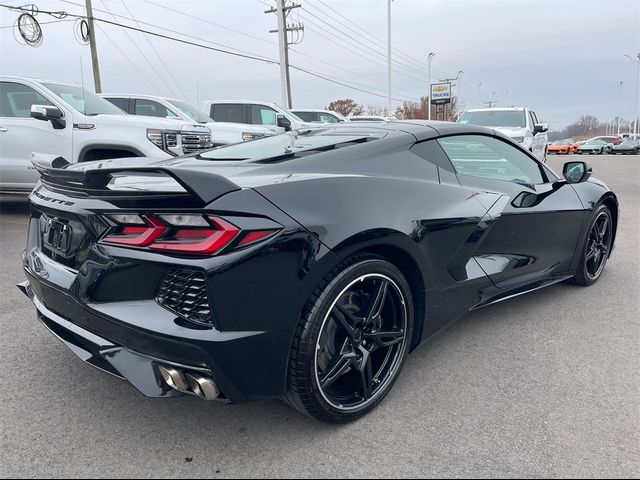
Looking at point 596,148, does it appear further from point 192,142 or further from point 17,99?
point 17,99

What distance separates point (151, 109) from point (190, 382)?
29.7 feet

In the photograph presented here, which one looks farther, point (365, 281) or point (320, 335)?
point (365, 281)

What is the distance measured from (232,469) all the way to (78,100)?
6.15 metres

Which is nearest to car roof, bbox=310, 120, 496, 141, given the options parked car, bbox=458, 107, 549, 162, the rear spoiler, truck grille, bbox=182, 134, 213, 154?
the rear spoiler

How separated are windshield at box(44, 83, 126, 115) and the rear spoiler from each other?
4.62 metres

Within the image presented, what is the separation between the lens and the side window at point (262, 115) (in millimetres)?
11414

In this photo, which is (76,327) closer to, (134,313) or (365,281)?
(134,313)

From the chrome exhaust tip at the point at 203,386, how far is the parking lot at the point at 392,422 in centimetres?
32

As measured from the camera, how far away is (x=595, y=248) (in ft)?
13.8

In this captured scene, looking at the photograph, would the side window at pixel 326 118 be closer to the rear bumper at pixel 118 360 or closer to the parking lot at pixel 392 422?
the parking lot at pixel 392 422

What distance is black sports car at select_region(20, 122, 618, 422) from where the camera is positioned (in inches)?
71.9

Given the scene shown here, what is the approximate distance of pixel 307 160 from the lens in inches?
93.1

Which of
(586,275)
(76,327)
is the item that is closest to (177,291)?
(76,327)

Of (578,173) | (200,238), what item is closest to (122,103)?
(578,173)
